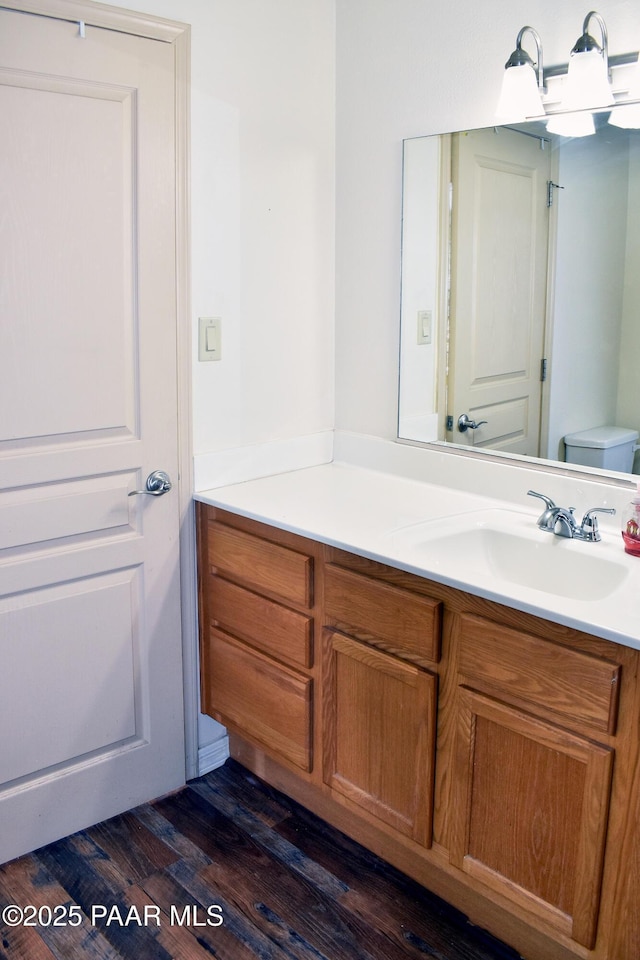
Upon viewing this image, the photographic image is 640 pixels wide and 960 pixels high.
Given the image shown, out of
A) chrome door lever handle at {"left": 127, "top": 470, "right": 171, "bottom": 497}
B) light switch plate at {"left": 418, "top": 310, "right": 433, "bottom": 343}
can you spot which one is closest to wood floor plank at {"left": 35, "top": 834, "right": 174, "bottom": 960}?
chrome door lever handle at {"left": 127, "top": 470, "right": 171, "bottom": 497}

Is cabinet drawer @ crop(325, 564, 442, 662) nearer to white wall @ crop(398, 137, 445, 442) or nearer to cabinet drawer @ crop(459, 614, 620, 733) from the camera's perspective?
cabinet drawer @ crop(459, 614, 620, 733)

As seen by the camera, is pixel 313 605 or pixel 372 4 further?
pixel 372 4

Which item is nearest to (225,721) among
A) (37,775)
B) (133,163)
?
(37,775)

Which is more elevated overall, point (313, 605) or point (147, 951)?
point (313, 605)

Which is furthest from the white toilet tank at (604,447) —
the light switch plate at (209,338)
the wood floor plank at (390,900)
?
the wood floor plank at (390,900)

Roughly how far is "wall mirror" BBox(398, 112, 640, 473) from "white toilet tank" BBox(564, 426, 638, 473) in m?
0.02

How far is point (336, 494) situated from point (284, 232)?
2.47ft

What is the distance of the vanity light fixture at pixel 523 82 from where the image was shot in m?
1.82

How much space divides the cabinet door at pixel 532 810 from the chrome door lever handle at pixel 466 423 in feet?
2.57

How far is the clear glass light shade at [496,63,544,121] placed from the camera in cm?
183

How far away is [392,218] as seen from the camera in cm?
231

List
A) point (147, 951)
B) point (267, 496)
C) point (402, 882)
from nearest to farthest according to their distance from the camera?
1. point (147, 951)
2. point (402, 882)
3. point (267, 496)

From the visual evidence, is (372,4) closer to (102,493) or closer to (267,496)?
(267,496)

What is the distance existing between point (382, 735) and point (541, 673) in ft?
1.57
